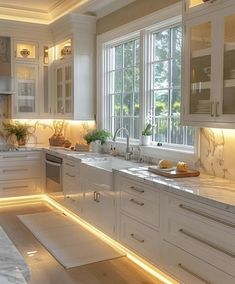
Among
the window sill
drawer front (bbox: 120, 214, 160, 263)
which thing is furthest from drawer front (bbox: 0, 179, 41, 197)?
drawer front (bbox: 120, 214, 160, 263)

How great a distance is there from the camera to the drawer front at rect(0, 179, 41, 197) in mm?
5645

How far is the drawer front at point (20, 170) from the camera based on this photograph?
5.62 metres

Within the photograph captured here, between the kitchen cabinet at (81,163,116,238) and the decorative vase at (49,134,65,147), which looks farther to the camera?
the decorative vase at (49,134,65,147)

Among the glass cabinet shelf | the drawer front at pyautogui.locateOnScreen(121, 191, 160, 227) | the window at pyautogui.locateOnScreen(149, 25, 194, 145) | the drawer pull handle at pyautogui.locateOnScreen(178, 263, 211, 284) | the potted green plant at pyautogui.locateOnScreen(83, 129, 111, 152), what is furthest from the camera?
the potted green plant at pyautogui.locateOnScreen(83, 129, 111, 152)

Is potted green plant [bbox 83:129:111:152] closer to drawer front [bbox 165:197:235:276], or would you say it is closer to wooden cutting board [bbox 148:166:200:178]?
wooden cutting board [bbox 148:166:200:178]

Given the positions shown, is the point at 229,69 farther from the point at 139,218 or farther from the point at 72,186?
the point at 72,186

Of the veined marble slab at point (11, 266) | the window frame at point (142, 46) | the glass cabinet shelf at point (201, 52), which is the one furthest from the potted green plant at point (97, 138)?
the veined marble slab at point (11, 266)

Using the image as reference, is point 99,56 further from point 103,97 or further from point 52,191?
point 52,191

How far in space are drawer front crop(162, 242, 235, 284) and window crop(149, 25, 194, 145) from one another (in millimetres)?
1339

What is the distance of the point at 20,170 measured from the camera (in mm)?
5734

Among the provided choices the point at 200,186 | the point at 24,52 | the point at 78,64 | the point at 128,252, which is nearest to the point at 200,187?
the point at 200,186

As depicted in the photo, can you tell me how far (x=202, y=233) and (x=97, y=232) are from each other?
80.5 inches

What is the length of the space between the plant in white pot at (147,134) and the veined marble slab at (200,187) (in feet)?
2.82

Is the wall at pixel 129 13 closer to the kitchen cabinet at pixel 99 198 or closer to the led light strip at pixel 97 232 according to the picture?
the kitchen cabinet at pixel 99 198
